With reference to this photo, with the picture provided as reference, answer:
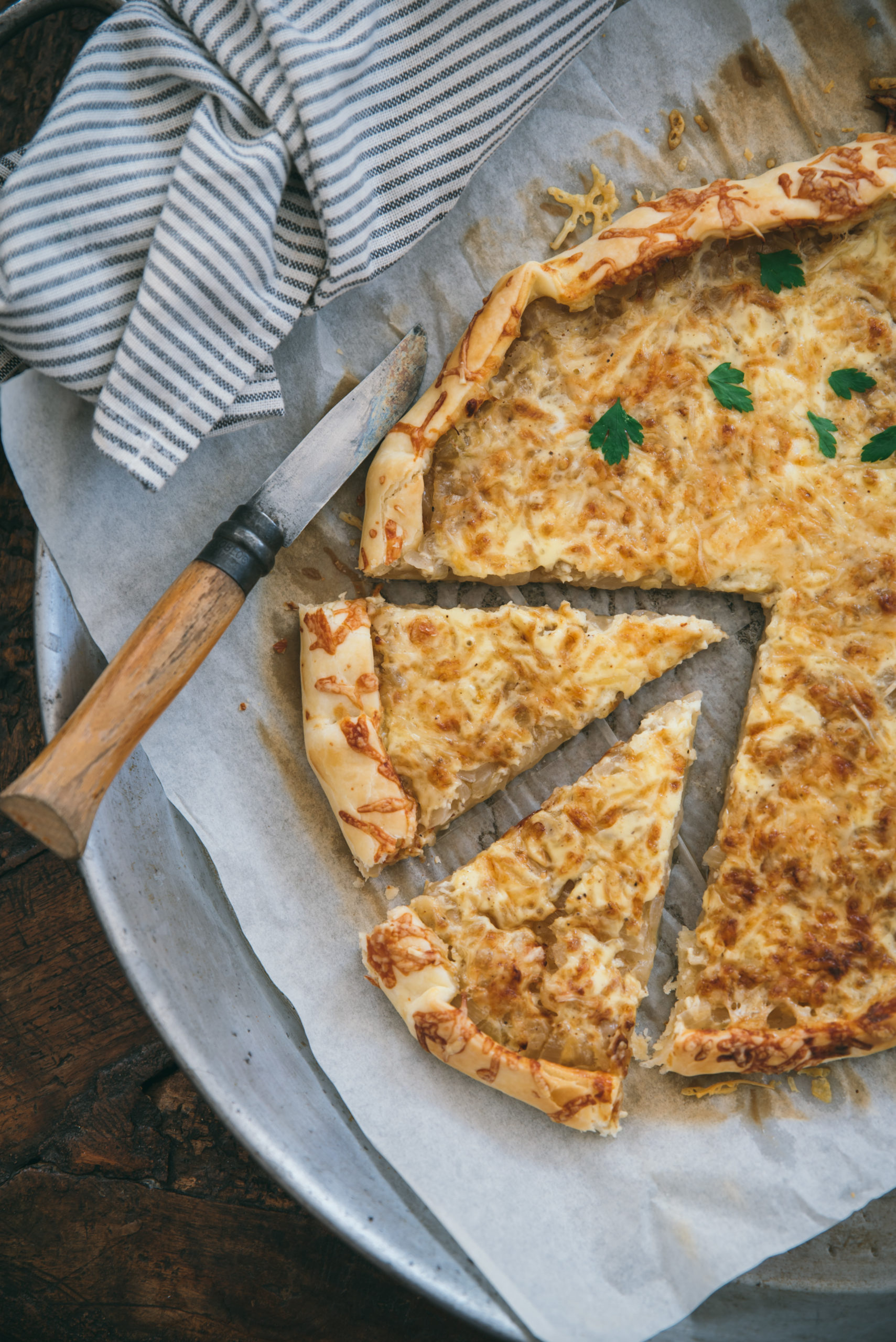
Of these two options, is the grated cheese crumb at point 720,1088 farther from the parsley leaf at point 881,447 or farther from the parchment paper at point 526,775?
the parsley leaf at point 881,447

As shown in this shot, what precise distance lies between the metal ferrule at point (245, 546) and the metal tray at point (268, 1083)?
75 cm

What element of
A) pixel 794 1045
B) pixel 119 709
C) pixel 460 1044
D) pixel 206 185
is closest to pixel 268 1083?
pixel 460 1044

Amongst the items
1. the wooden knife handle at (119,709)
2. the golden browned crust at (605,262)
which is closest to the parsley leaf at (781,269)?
the golden browned crust at (605,262)

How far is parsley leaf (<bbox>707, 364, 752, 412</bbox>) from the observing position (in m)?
3.93

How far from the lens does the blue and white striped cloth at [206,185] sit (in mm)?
3312

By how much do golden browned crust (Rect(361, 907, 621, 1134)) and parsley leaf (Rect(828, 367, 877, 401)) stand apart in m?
2.96

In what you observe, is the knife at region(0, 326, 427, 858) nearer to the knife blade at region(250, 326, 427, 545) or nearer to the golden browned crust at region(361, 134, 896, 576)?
the knife blade at region(250, 326, 427, 545)

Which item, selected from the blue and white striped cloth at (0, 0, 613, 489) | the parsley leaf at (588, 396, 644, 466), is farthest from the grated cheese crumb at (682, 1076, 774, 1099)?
the blue and white striped cloth at (0, 0, 613, 489)

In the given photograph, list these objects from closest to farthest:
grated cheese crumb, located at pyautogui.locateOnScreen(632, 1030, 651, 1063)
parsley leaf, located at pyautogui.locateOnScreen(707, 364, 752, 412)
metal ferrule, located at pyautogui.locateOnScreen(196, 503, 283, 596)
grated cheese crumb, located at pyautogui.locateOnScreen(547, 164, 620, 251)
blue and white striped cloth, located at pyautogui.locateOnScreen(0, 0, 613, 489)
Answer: blue and white striped cloth, located at pyautogui.locateOnScreen(0, 0, 613, 489) < metal ferrule, located at pyautogui.locateOnScreen(196, 503, 283, 596) < grated cheese crumb, located at pyautogui.locateOnScreen(632, 1030, 651, 1063) < parsley leaf, located at pyautogui.locateOnScreen(707, 364, 752, 412) < grated cheese crumb, located at pyautogui.locateOnScreen(547, 164, 620, 251)

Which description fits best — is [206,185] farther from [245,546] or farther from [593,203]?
[593,203]

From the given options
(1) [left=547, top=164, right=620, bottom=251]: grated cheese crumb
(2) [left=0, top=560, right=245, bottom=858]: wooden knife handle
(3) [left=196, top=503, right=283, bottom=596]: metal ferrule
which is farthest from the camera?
(1) [left=547, top=164, right=620, bottom=251]: grated cheese crumb

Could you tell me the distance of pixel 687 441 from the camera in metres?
3.97

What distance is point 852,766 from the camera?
12.6ft

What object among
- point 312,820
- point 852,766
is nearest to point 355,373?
point 312,820
